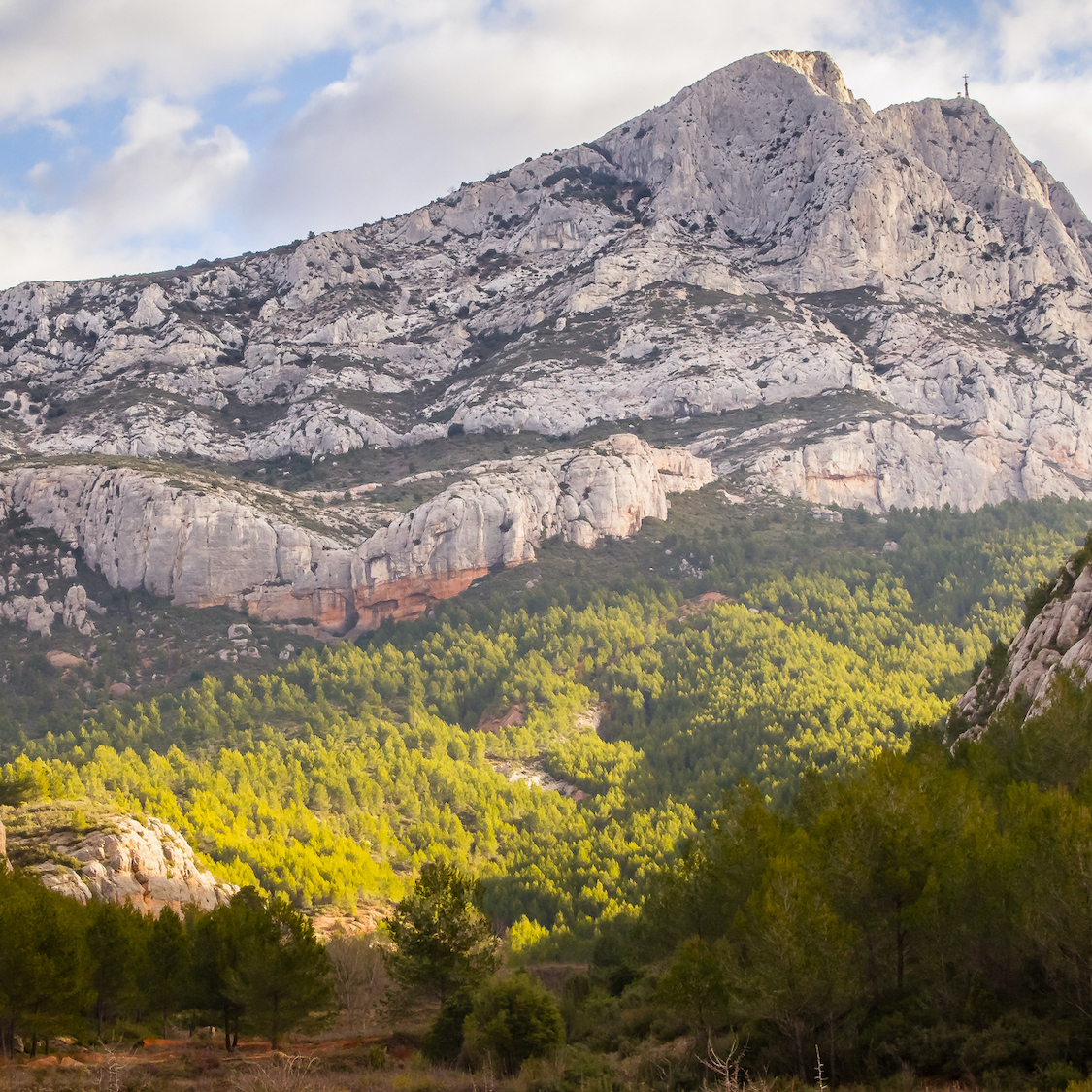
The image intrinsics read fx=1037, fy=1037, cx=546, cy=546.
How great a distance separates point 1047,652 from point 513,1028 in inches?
1428

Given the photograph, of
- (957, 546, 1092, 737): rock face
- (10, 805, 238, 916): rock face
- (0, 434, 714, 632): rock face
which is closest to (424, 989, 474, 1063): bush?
(10, 805, 238, 916): rock face

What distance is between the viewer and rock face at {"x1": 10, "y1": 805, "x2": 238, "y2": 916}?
62.1 m

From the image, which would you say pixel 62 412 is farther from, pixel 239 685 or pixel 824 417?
pixel 824 417

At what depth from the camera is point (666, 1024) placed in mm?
40625

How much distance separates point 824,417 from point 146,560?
114 meters

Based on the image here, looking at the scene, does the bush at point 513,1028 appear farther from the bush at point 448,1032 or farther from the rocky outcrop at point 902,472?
the rocky outcrop at point 902,472

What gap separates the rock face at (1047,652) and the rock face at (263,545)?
9947 centimetres

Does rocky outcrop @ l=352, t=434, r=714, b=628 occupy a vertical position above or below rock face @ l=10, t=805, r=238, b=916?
above

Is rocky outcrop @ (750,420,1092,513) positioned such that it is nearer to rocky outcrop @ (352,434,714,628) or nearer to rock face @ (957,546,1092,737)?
rocky outcrop @ (352,434,714,628)

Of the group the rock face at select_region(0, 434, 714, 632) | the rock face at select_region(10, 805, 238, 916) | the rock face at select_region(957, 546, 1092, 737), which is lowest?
the rock face at select_region(10, 805, 238, 916)

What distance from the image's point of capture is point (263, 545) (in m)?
157

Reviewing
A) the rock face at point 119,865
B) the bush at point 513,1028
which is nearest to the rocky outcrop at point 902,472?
the rock face at point 119,865

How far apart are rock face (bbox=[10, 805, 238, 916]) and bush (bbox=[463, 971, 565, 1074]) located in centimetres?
2807

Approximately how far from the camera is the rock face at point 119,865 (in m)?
62.1
